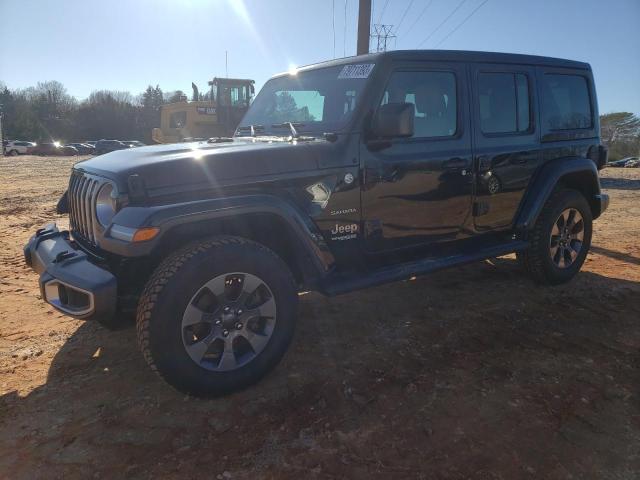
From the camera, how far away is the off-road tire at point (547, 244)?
4289mm

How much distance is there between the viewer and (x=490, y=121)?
12.5ft

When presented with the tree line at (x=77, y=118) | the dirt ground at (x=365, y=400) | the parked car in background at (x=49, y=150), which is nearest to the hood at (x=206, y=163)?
the dirt ground at (x=365, y=400)

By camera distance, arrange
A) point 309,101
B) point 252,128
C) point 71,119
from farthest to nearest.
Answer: point 71,119
point 252,128
point 309,101

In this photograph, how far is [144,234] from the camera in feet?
7.72

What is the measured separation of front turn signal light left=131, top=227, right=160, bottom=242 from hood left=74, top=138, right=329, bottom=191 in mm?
270

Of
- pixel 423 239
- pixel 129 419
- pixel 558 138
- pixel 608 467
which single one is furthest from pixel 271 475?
pixel 558 138

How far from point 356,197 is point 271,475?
1.75m

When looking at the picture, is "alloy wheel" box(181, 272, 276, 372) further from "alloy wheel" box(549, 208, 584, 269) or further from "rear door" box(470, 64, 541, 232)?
"alloy wheel" box(549, 208, 584, 269)

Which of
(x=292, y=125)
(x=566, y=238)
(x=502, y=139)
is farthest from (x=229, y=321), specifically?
(x=566, y=238)

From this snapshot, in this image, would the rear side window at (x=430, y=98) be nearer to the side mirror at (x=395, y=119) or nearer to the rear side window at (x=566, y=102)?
the side mirror at (x=395, y=119)

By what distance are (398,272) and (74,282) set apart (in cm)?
206

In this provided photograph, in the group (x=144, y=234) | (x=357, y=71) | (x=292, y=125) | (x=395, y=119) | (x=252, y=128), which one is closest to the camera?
(x=144, y=234)

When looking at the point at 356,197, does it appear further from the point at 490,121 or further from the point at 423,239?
the point at 490,121

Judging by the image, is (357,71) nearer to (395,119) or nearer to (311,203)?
(395,119)
